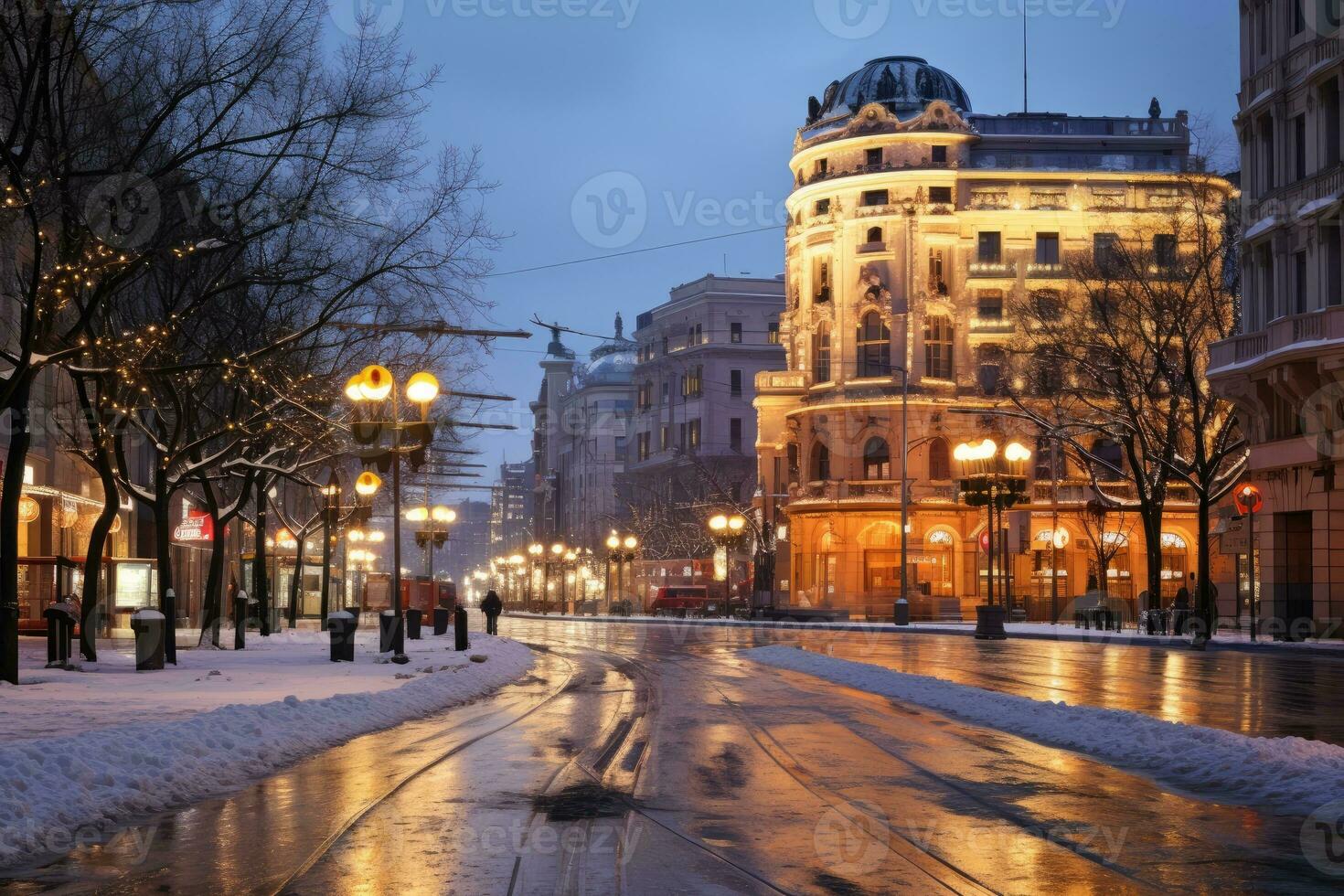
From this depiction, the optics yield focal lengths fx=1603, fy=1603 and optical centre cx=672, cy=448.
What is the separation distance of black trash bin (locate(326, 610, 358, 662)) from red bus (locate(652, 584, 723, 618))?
5155 centimetres

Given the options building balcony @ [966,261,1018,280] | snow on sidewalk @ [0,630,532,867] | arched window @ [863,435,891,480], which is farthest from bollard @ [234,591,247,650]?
building balcony @ [966,261,1018,280]

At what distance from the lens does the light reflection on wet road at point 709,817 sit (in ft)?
29.7

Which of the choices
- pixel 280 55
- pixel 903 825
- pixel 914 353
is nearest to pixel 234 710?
pixel 903 825

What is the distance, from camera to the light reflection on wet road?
905 centimetres

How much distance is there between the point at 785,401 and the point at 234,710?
69040mm

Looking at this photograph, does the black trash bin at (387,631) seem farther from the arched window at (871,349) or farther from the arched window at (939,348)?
the arched window at (939,348)

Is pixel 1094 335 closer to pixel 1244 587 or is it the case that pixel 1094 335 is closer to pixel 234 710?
pixel 1244 587

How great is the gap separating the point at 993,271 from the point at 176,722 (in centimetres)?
6994

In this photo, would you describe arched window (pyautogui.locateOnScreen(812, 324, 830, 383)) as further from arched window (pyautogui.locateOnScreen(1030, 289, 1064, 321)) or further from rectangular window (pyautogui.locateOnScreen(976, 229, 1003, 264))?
arched window (pyautogui.locateOnScreen(1030, 289, 1064, 321))

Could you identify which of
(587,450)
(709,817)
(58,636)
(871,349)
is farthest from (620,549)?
(709,817)

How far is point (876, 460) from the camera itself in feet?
265

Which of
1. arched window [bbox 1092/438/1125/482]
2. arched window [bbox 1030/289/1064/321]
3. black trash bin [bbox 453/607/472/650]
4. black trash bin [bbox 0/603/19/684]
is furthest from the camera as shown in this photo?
arched window [bbox 1092/438/1125/482]

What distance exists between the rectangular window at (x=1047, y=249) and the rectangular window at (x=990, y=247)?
1.90 meters

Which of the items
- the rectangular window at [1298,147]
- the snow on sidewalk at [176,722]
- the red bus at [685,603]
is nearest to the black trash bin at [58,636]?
the snow on sidewalk at [176,722]
